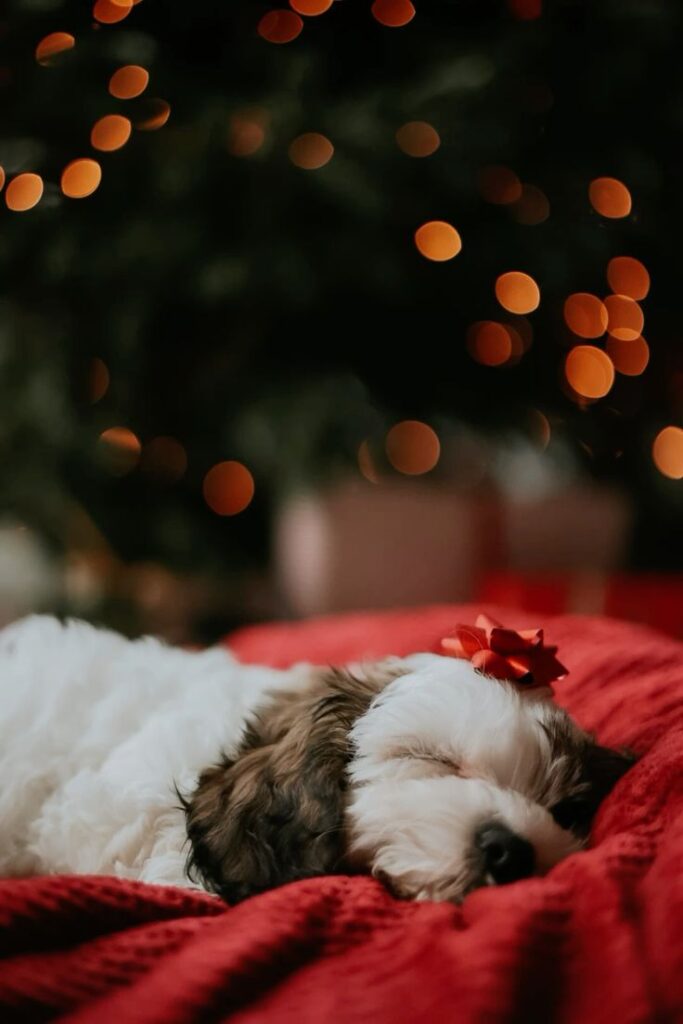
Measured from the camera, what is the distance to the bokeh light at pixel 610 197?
3.78 meters

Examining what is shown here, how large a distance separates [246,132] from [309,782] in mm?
2794

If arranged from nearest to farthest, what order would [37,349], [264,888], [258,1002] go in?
1. [258,1002]
2. [264,888]
3. [37,349]

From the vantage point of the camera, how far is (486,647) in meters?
1.49

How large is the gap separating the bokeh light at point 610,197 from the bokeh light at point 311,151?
107cm

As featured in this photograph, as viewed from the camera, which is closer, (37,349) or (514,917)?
(514,917)

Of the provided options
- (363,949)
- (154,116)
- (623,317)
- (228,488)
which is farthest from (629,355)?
(363,949)

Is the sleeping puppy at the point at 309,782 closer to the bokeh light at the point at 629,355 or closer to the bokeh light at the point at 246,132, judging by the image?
the bokeh light at the point at 246,132

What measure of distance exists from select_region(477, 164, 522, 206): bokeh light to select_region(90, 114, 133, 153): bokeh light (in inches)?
54.2

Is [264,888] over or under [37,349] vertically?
under

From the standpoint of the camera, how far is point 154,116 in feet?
11.2

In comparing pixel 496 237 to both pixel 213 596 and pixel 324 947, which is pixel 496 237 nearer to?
pixel 213 596

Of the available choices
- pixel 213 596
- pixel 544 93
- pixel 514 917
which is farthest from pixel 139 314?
pixel 514 917

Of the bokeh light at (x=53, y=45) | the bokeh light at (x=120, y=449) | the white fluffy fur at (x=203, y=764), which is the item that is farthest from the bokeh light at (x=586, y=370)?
the white fluffy fur at (x=203, y=764)

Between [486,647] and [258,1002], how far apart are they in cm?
70
